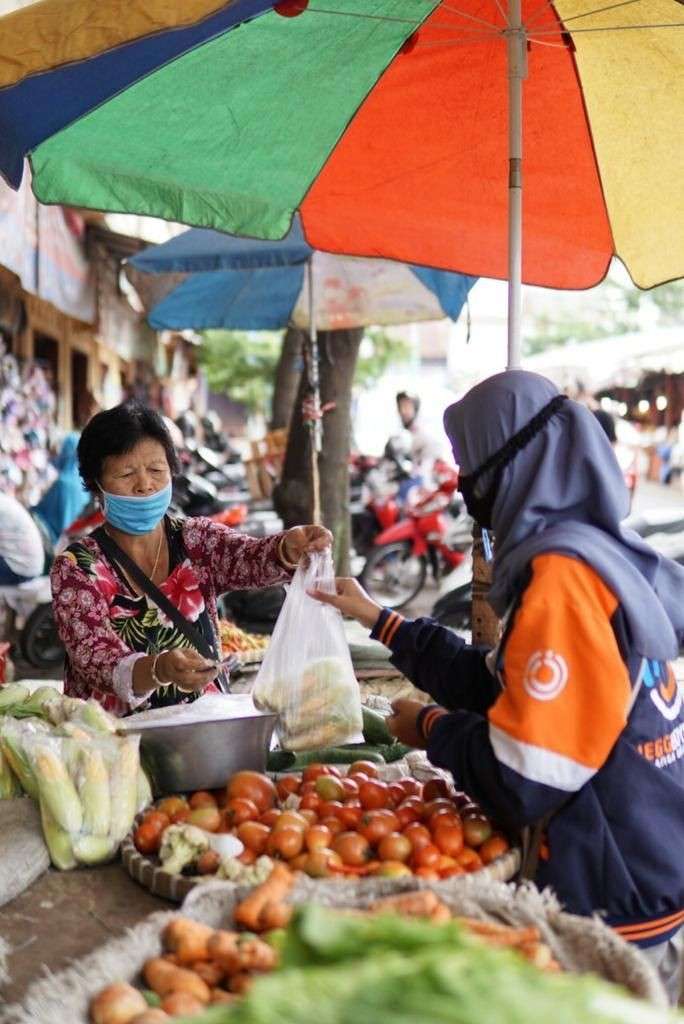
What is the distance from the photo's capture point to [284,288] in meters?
8.58

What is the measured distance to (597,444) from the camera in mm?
2090

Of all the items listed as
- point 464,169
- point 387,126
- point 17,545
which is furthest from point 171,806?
point 17,545

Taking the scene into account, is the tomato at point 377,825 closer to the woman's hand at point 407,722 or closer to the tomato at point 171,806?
the woman's hand at point 407,722

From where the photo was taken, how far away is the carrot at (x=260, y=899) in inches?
69.7

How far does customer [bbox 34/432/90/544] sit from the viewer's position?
8266 mm

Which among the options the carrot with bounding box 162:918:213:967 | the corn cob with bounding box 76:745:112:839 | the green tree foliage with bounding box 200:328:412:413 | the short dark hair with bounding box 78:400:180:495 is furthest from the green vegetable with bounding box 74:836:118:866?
A: the green tree foliage with bounding box 200:328:412:413

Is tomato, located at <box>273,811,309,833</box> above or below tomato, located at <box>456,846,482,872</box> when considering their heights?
above

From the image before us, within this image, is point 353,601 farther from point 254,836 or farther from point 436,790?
point 254,836

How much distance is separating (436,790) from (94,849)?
731 mm

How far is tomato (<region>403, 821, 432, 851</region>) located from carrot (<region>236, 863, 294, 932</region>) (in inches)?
12.3

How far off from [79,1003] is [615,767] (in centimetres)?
103

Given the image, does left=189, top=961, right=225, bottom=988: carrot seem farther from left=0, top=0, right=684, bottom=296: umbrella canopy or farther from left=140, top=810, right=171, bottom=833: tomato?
left=0, top=0, right=684, bottom=296: umbrella canopy

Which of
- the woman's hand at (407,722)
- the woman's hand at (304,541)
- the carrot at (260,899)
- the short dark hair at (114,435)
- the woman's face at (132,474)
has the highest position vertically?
the short dark hair at (114,435)

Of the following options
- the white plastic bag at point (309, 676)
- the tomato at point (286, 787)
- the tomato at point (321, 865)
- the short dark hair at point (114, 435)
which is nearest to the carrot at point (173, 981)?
the tomato at point (321, 865)
